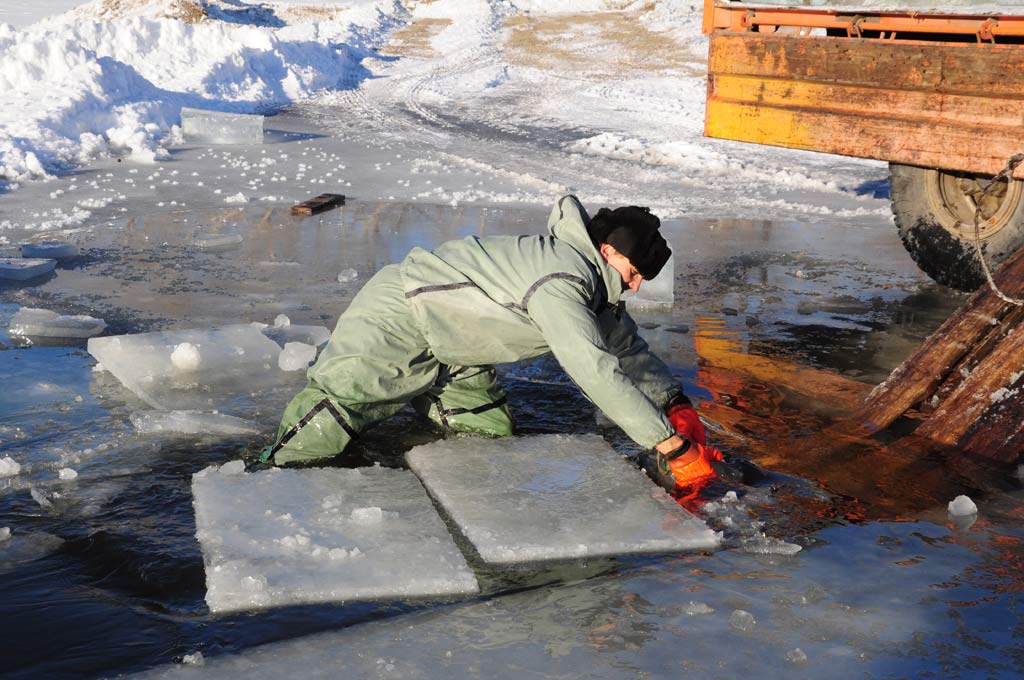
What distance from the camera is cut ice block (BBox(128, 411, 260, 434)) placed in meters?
3.92

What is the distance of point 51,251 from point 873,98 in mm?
5091

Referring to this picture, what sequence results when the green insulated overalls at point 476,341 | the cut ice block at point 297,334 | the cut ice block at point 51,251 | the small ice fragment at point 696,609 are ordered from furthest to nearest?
the cut ice block at point 51,251 → the cut ice block at point 297,334 → the green insulated overalls at point 476,341 → the small ice fragment at point 696,609

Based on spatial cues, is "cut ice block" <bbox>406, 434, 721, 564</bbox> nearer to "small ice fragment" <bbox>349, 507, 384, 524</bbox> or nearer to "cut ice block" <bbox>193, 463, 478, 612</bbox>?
"cut ice block" <bbox>193, 463, 478, 612</bbox>

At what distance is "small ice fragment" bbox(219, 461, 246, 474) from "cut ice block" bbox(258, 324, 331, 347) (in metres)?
1.43

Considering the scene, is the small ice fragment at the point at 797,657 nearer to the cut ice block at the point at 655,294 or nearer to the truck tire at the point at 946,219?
the cut ice block at the point at 655,294

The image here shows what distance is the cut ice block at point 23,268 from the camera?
6090mm

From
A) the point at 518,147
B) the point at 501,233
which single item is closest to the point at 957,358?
the point at 501,233

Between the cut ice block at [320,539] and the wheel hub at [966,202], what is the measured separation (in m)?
4.10

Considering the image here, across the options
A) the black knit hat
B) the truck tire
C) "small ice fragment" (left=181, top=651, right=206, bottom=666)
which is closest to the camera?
"small ice fragment" (left=181, top=651, right=206, bottom=666)

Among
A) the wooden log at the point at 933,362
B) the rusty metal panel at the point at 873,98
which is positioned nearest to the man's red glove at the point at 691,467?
the wooden log at the point at 933,362

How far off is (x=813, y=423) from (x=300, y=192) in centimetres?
627

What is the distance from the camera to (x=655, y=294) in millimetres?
6074

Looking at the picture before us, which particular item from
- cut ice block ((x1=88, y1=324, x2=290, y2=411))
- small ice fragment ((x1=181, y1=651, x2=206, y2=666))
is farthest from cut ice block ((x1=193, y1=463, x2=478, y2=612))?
cut ice block ((x1=88, y1=324, x2=290, y2=411))

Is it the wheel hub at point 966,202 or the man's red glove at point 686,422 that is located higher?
the wheel hub at point 966,202
